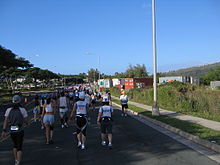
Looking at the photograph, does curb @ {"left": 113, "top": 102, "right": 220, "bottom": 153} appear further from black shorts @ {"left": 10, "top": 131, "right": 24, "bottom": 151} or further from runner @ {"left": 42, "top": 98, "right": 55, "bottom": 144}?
black shorts @ {"left": 10, "top": 131, "right": 24, "bottom": 151}

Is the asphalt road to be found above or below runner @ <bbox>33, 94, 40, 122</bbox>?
below

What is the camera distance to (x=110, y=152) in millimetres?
7133

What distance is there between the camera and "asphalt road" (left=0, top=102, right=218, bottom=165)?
623 cm

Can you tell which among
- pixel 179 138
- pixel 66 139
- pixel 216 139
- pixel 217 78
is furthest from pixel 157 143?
pixel 217 78

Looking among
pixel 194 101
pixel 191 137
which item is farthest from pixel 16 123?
pixel 194 101

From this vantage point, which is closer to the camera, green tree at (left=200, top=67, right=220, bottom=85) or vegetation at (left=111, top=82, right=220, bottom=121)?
vegetation at (left=111, top=82, right=220, bottom=121)

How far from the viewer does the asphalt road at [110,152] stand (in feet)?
20.5

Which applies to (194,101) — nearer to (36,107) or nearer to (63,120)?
(63,120)

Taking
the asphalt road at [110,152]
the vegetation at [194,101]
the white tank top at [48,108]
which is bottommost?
the asphalt road at [110,152]

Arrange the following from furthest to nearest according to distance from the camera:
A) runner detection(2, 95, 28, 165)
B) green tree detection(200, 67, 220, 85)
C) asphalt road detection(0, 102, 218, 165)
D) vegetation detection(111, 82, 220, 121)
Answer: green tree detection(200, 67, 220, 85) < vegetation detection(111, 82, 220, 121) < asphalt road detection(0, 102, 218, 165) < runner detection(2, 95, 28, 165)

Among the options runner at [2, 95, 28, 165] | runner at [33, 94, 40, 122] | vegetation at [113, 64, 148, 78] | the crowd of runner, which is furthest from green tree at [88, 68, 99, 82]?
runner at [2, 95, 28, 165]

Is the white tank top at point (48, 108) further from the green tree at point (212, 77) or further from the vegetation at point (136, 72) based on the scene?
the vegetation at point (136, 72)

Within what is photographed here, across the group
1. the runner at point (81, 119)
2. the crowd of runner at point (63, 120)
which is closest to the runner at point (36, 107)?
the crowd of runner at point (63, 120)

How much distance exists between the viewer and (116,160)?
6316mm
